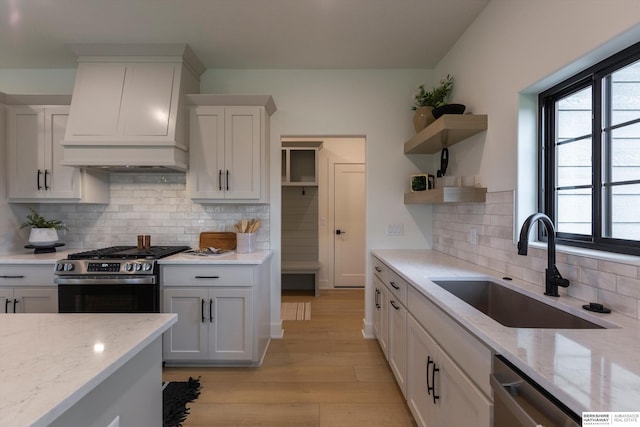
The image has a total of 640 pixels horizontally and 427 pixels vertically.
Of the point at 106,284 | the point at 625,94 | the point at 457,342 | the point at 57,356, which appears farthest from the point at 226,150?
the point at 625,94

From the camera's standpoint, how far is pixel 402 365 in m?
2.07

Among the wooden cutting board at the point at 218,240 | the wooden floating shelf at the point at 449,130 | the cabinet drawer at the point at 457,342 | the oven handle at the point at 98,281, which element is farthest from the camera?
the wooden cutting board at the point at 218,240

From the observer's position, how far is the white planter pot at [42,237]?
2.85 m

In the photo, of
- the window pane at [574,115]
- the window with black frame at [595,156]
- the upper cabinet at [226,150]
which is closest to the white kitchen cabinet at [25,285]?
the upper cabinet at [226,150]

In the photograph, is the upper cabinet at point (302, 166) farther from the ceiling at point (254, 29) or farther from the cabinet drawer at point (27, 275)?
the cabinet drawer at point (27, 275)

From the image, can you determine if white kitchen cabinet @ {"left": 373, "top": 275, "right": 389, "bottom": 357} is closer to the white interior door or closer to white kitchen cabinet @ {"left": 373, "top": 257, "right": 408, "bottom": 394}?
white kitchen cabinet @ {"left": 373, "top": 257, "right": 408, "bottom": 394}

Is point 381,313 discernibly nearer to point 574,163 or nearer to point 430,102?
point 574,163

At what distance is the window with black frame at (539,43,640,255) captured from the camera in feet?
4.43

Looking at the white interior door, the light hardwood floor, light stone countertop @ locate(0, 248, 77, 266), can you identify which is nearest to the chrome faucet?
the light hardwood floor

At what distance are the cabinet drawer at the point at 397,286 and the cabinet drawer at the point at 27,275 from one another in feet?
8.65

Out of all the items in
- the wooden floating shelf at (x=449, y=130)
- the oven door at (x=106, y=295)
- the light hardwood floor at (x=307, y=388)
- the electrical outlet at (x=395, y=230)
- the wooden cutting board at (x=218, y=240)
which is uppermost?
the wooden floating shelf at (x=449, y=130)

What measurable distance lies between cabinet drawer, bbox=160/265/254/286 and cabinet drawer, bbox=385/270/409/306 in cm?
109

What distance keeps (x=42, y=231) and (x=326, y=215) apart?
3.36 meters

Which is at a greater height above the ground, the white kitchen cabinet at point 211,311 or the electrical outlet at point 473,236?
the electrical outlet at point 473,236
